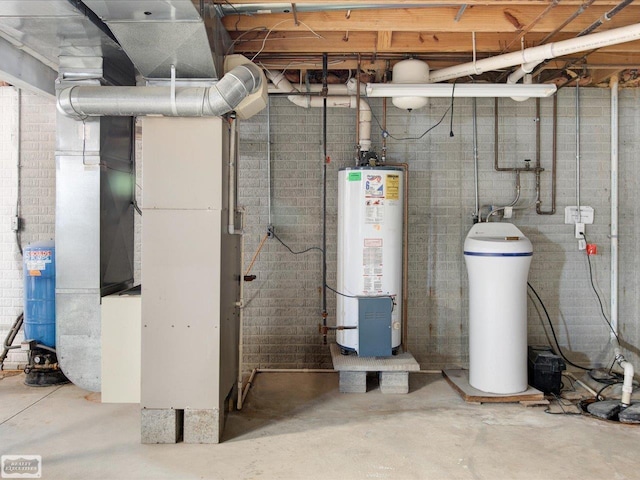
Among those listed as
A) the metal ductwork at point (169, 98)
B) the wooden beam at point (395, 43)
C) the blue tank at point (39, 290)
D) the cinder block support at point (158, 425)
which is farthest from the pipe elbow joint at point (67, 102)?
the cinder block support at point (158, 425)

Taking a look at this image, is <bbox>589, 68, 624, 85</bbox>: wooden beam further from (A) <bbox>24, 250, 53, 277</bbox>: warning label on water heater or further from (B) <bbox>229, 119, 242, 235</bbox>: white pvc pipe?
(A) <bbox>24, 250, 53, 277</bbox>: warning label on water heater

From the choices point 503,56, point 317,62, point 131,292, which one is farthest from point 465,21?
point 131,292

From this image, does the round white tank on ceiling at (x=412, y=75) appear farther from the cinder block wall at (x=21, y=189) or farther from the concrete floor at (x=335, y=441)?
the cinder block wall at (x=21, y=189)

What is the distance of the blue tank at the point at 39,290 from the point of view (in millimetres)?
3680

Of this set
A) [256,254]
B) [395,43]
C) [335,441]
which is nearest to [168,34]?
→ [395,43]

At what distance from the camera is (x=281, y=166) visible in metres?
4.15

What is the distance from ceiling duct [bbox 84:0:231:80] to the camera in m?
2.25

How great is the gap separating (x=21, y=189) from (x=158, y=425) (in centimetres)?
271

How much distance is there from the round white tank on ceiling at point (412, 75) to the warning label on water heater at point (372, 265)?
1.08m

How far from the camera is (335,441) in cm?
277

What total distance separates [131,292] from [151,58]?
156cm

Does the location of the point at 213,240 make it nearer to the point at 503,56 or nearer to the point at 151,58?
the point at 151,58

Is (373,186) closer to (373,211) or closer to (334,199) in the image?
(373,211)

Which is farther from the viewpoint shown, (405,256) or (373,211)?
(405,256)
